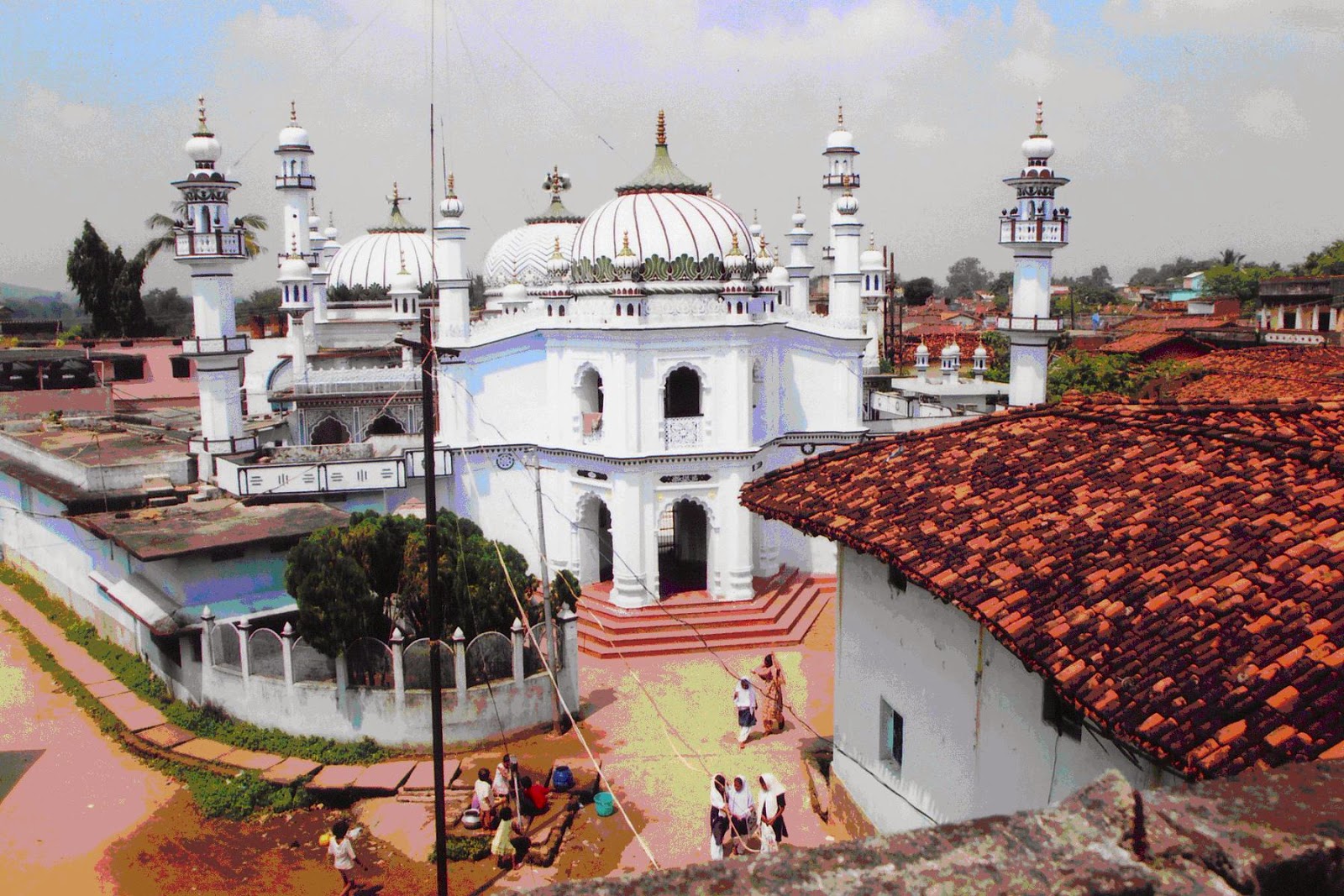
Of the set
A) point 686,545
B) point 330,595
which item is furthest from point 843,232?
point 330,595

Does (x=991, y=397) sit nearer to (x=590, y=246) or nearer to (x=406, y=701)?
(x=590, y=246)

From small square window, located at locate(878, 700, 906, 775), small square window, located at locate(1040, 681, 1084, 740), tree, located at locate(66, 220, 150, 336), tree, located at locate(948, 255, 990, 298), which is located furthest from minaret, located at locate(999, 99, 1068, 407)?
tree, located at locate(948, 255, 990, 298)

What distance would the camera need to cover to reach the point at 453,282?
75.0 ft

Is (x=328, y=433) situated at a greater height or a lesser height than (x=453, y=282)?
lesser

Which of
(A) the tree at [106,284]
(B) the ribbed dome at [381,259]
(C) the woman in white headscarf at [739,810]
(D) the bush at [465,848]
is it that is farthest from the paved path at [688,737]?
(A) the tree at [106,284]

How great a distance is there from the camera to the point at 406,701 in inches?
578

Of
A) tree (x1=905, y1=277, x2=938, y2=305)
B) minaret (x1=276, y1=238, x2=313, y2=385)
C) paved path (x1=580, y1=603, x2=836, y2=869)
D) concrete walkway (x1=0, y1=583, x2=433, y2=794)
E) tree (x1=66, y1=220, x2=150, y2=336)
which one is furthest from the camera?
tree (x1=905, y1=277, x2=938, y2=305)

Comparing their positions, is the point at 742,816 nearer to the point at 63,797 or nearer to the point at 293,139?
the point at 63,797

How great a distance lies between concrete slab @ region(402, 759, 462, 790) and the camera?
13836 millimetres

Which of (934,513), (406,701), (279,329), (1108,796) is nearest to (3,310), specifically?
(279,329)

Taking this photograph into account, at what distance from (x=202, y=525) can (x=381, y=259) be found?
678 inches

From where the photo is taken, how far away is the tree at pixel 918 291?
88.4 metres

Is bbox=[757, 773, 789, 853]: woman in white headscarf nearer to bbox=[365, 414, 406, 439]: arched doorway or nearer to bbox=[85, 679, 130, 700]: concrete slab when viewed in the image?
bbox=[85, 679, 130, 700]: concrete slab

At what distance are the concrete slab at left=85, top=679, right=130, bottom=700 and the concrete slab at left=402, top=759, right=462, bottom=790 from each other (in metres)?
6.02
